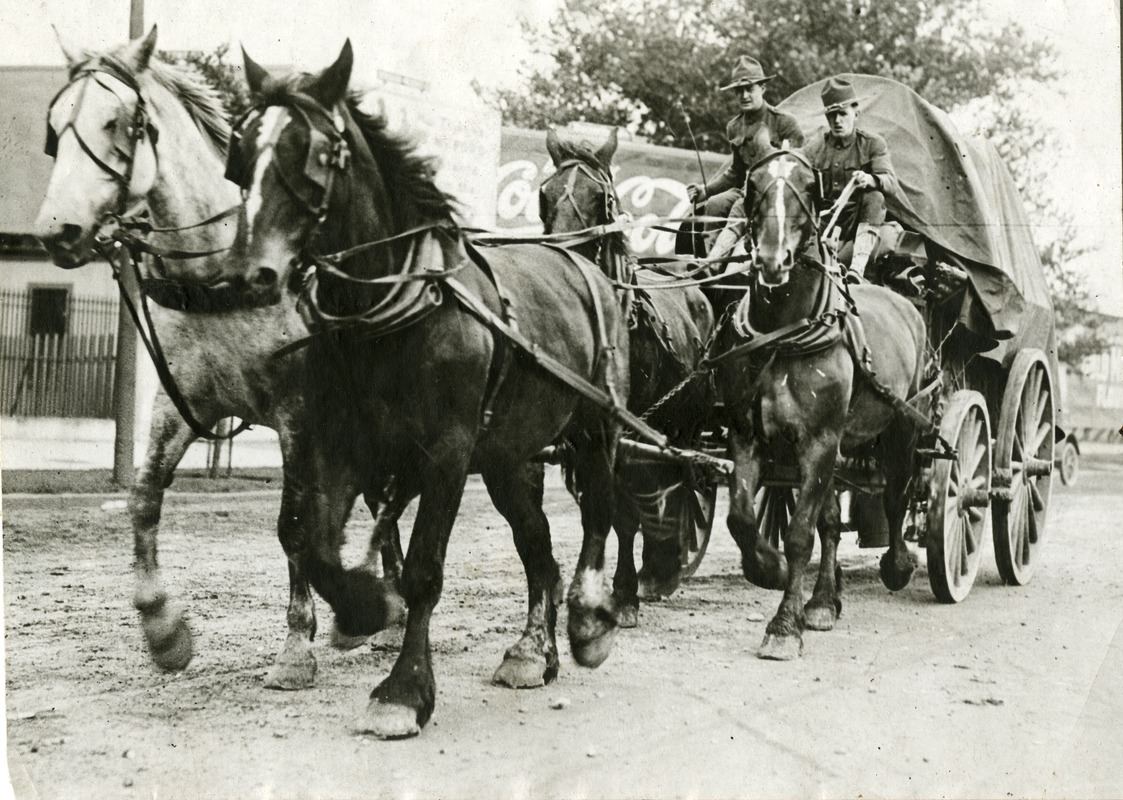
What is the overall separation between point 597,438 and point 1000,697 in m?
1.94

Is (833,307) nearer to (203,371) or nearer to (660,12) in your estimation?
(660,12)

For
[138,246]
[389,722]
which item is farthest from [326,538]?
[138,246]

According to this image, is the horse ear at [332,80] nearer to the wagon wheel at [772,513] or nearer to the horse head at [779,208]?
the horse head at [779,208]

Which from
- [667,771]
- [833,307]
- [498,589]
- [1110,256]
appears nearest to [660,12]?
[833,307]

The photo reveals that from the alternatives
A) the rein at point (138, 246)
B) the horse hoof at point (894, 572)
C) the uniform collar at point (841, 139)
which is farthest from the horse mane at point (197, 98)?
the horse hoof at point (894, 572)

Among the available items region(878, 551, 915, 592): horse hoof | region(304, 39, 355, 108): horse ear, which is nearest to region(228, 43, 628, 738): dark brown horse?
region(304, 39, 355, 108): horse ear

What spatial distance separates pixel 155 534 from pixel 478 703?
4.32 ft

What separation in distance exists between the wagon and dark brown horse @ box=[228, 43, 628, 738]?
2.02 metres

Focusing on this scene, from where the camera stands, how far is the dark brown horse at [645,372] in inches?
216

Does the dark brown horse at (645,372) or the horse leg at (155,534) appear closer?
the horse leg at (155,534)

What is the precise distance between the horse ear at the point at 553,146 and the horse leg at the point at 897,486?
227 cm

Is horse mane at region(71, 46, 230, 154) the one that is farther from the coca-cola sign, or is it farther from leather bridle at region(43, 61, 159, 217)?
the coca-cola sign

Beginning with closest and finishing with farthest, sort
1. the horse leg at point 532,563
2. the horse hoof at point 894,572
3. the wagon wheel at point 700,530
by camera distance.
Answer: the horse leg at point 532,563 < the horse hoof at point 894,572 < the wagon wheel at point 700,530

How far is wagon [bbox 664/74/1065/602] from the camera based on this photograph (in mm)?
6078
